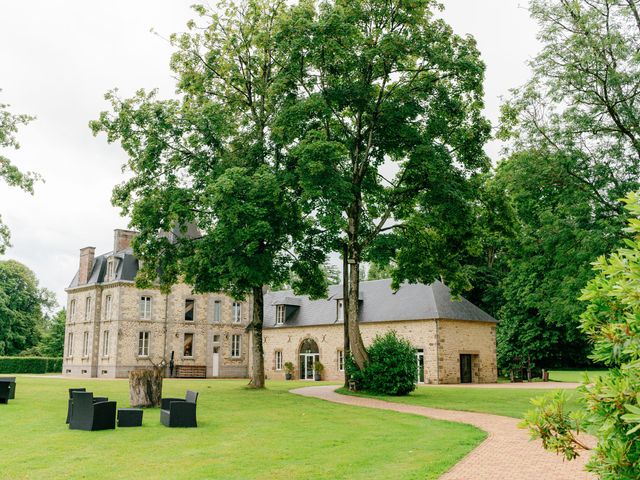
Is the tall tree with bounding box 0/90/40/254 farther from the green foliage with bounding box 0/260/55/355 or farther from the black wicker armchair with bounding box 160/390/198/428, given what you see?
the green foliage with bounding box 0/260/55/355

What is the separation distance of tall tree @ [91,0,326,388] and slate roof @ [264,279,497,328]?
1053 centimetres

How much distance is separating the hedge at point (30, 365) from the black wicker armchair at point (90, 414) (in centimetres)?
4051

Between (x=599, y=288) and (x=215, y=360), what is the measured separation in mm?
43310

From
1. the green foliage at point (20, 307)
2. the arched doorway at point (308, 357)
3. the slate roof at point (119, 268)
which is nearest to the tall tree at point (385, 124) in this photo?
the arched doorway at point (308, 357)

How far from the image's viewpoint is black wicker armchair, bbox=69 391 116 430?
39.4ft

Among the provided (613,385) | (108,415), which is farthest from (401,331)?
(613,385)

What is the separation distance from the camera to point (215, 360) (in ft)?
149

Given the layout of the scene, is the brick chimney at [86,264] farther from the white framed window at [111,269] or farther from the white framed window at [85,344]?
the white framed window at [85,344]

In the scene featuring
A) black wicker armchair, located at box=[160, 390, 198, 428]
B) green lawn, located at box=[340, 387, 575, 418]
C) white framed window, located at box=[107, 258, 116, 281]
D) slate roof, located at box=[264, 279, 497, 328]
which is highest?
white framed window, located at box=[107, 258, 116, 281]

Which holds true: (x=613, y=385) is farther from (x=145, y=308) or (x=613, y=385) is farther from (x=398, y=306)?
(x=145, y=308)

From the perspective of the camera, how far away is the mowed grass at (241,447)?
8398 millimetres

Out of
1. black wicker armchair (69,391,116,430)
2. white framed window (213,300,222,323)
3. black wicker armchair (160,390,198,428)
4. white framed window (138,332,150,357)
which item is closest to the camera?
black wicker armchair (69,391,116,430)

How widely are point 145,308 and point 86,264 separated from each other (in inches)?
265

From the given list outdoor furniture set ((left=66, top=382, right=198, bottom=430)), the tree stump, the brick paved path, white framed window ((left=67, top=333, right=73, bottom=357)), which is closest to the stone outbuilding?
white framed window ((left=67, top=333, right=73, bottom=357))
